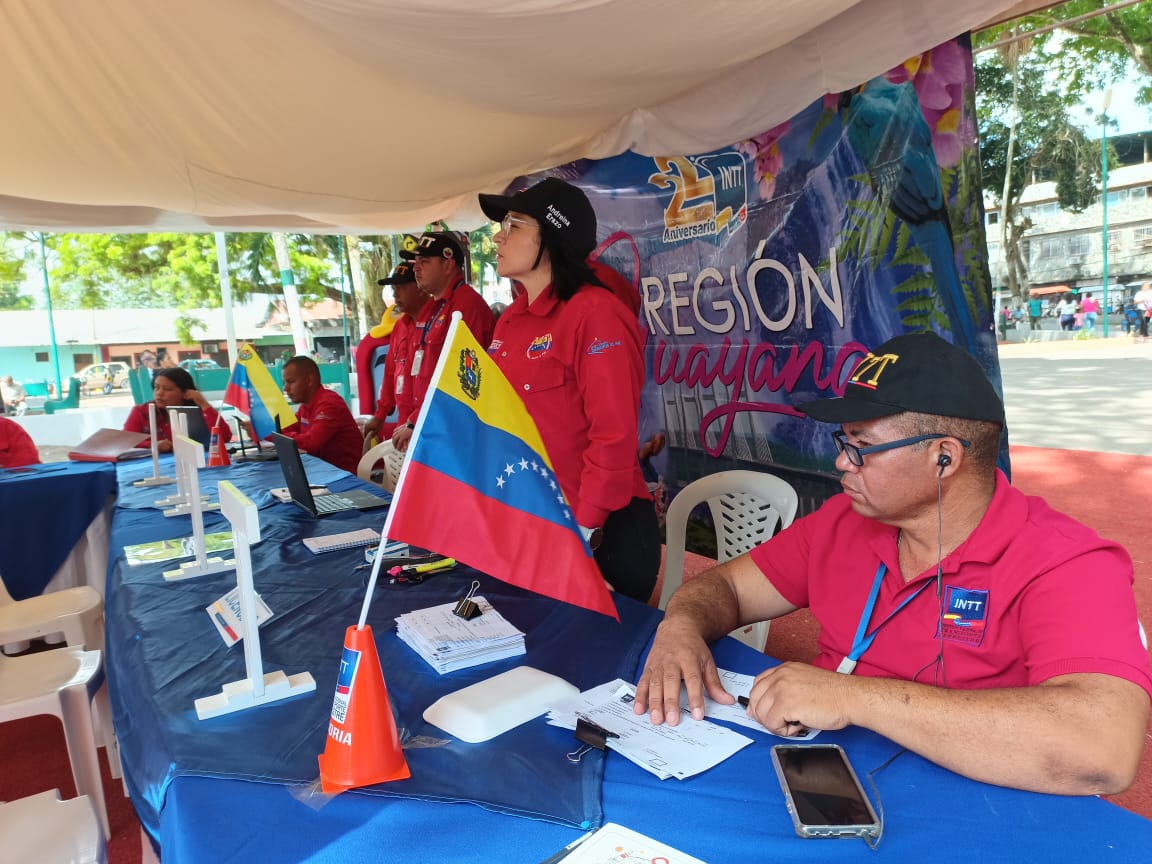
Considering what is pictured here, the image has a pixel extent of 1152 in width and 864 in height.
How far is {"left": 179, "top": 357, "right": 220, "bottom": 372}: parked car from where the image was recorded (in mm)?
11000

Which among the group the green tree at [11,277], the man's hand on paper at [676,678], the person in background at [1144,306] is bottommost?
the man's hand on paper at [676,678]

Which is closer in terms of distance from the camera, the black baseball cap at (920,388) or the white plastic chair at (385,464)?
the black baseball cap at (920,388)

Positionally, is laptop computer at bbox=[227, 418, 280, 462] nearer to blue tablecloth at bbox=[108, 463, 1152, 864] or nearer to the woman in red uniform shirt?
the woman in red uniform shirt

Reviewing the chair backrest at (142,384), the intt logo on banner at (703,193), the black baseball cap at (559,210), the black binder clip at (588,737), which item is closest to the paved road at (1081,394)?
the intt logo on banner at (703,193)

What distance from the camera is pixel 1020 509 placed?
124 centimetres

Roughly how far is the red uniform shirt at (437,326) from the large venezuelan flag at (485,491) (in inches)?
98.5

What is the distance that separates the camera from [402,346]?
181 inches

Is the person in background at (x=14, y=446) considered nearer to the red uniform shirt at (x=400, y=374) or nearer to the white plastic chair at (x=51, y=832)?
the red uniform shirt at (x=400, y=374)

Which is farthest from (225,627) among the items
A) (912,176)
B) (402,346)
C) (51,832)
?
(402,346)

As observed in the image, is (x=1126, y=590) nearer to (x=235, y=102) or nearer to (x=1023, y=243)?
(x=1023, y=243)

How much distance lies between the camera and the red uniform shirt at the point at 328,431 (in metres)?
4.45

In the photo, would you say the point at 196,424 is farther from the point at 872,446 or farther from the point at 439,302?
the point at 872,446

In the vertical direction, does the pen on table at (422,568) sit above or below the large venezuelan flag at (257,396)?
below

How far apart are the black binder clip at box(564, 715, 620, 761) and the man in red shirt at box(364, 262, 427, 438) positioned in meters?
3.24
